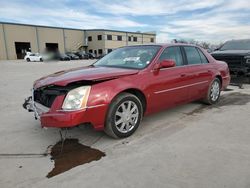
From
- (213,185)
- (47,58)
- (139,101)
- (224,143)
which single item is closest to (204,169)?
(213,185)

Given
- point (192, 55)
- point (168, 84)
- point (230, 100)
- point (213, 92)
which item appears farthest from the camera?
point (230, 100)

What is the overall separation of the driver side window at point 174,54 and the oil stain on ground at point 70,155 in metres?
2.16

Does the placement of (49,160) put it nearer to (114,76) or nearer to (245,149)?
(114,76)

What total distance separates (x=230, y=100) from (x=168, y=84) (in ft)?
9.51

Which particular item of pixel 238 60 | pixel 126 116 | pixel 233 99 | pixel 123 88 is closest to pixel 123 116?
pixel 126 116

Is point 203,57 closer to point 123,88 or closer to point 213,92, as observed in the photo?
point 213,92

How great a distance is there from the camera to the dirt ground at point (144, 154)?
2555 millimetres

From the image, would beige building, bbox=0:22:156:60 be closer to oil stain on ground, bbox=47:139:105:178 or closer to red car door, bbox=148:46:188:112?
red car door, bbox=148:46:188:112

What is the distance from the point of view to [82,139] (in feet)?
12.2

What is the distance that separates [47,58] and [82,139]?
31753mm

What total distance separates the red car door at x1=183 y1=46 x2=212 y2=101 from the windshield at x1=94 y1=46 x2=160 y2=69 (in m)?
0.96

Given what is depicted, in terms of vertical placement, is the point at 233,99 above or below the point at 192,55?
below

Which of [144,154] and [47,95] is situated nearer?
[144,154]

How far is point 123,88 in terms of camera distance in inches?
138
